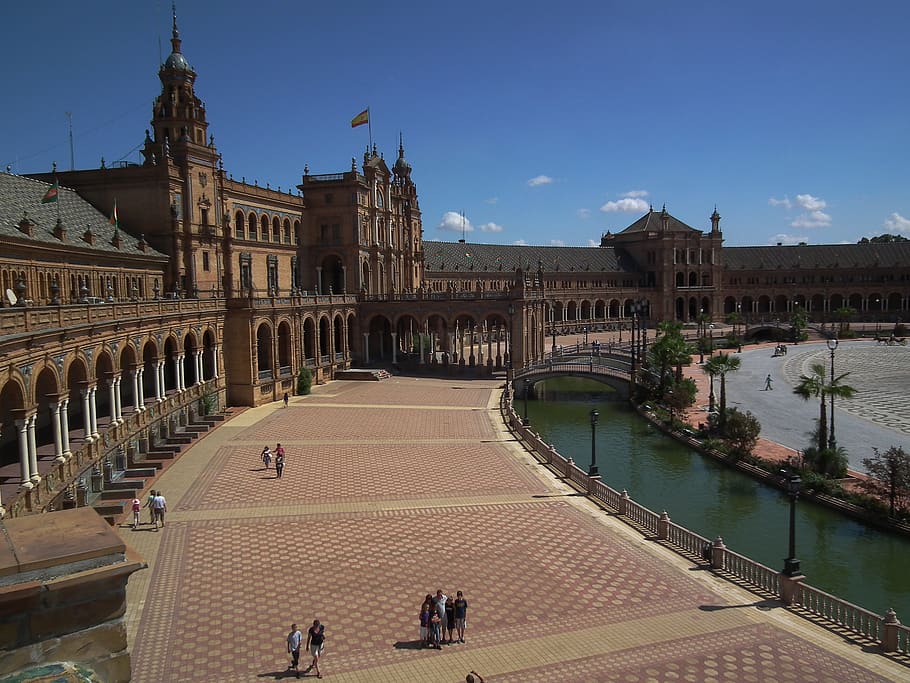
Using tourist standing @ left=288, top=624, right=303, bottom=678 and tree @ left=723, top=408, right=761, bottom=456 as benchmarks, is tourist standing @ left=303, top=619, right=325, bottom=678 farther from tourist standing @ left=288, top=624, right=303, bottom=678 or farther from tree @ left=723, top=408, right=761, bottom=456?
tree @ left=723, top=408, right=761, bottom=456

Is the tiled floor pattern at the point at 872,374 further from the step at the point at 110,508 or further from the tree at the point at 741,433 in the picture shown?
the step at the point at 110,508

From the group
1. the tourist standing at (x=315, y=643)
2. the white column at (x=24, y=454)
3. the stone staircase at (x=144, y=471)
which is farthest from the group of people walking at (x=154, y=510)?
the tourist standing at (x=315, y=643)

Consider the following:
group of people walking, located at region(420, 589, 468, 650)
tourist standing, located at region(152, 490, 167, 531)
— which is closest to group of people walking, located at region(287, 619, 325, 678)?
group of people walking, located at region(420, 589, 468, 650)

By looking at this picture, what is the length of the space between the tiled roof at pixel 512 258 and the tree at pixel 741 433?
226 feet

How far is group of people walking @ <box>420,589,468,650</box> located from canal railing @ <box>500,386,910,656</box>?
9622mm

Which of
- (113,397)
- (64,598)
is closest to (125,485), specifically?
(113,397)

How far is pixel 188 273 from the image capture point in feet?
187

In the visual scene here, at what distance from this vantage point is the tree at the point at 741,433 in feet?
134

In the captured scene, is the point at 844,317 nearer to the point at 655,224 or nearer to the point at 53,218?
the point at 655,224

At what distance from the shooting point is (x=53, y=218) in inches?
1716

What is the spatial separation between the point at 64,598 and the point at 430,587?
17687 millimetres

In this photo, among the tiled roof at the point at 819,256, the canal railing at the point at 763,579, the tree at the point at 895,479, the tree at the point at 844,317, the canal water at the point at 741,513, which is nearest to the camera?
the canal railing at the point at 763,579

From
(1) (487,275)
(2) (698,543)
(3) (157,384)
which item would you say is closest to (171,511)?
(3) (157,384)

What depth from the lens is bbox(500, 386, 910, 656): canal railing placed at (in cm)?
1844
